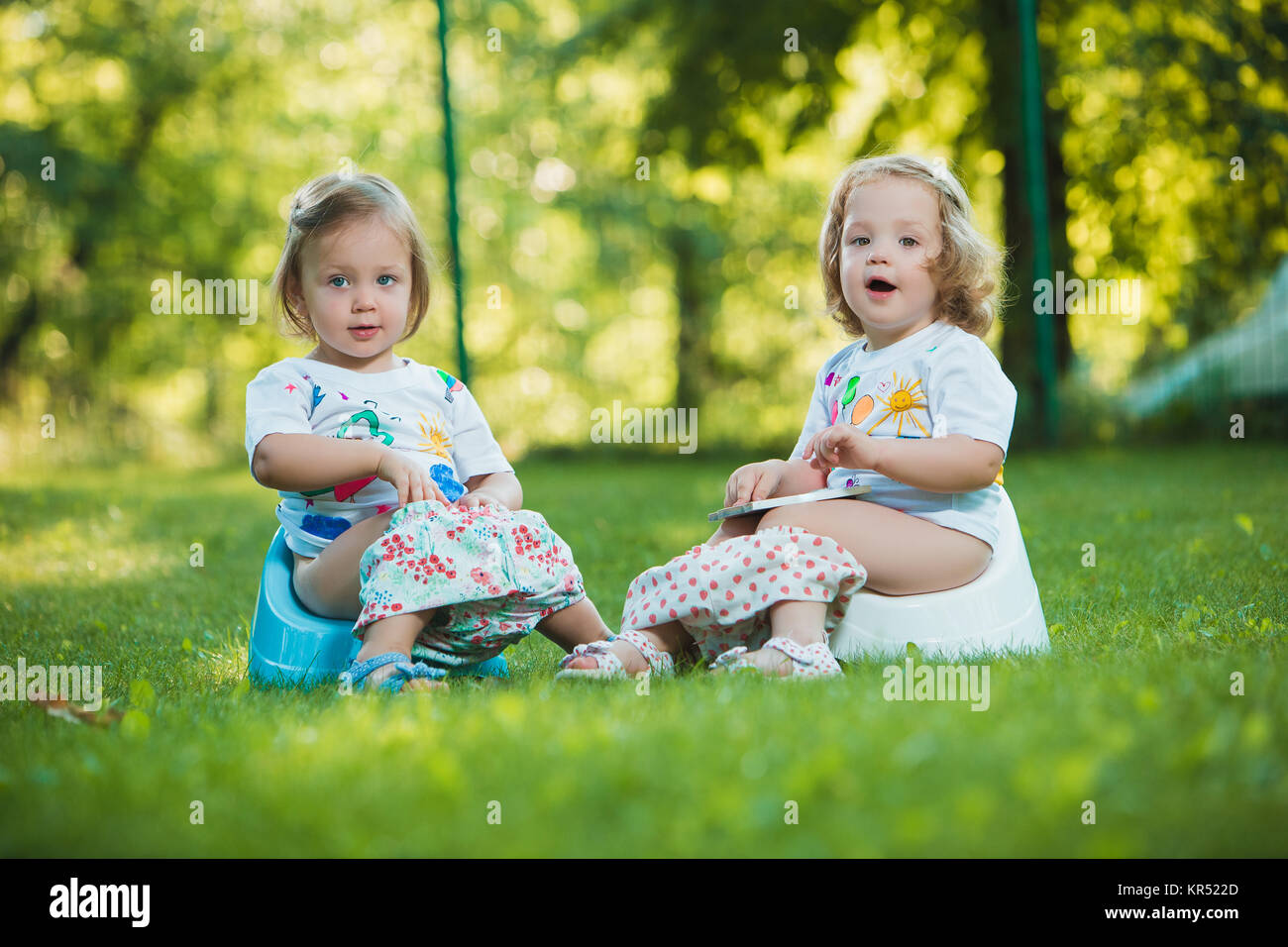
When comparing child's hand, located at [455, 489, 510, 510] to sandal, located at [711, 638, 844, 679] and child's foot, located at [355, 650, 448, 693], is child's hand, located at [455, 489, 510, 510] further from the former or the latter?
sandal, located at [711, 638, 844, 679]

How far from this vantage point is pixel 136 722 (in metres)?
2.14

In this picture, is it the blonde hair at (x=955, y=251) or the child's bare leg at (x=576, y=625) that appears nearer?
the child's bare leg at (x=576, y=625)

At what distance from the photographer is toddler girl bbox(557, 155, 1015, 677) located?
2.57 meters

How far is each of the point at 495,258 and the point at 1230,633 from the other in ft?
45.3

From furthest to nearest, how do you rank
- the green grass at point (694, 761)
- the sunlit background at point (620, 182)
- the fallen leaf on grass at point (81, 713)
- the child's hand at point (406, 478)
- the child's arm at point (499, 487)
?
the sunlit background at point (620, 182) → the child's arm at point (499, 487) → the child's hand at point (406, 478) → the fallen leaf on grass at point (81, 713) → the green grass at point (694, 761)

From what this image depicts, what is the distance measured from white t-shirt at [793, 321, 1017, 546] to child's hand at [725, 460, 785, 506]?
152mm

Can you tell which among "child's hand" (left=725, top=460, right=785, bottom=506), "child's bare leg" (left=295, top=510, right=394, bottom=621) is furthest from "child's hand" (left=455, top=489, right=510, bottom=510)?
"child's hand" (left=725, top=460, right=785, bottom=506)

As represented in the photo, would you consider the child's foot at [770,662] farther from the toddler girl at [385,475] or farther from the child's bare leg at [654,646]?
the toddler girl at [385,475]

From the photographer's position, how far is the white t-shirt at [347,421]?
279cm

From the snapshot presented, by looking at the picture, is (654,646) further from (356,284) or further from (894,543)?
(356,284)

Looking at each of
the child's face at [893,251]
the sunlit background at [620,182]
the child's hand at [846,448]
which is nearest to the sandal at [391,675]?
the child's hand at [846,448]

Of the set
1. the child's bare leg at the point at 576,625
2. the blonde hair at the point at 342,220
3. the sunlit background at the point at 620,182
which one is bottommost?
the child's bare leg at the point at 576,625

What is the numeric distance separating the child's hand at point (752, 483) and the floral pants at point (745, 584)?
227 millimetres

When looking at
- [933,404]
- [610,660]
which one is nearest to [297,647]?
[610,660]
